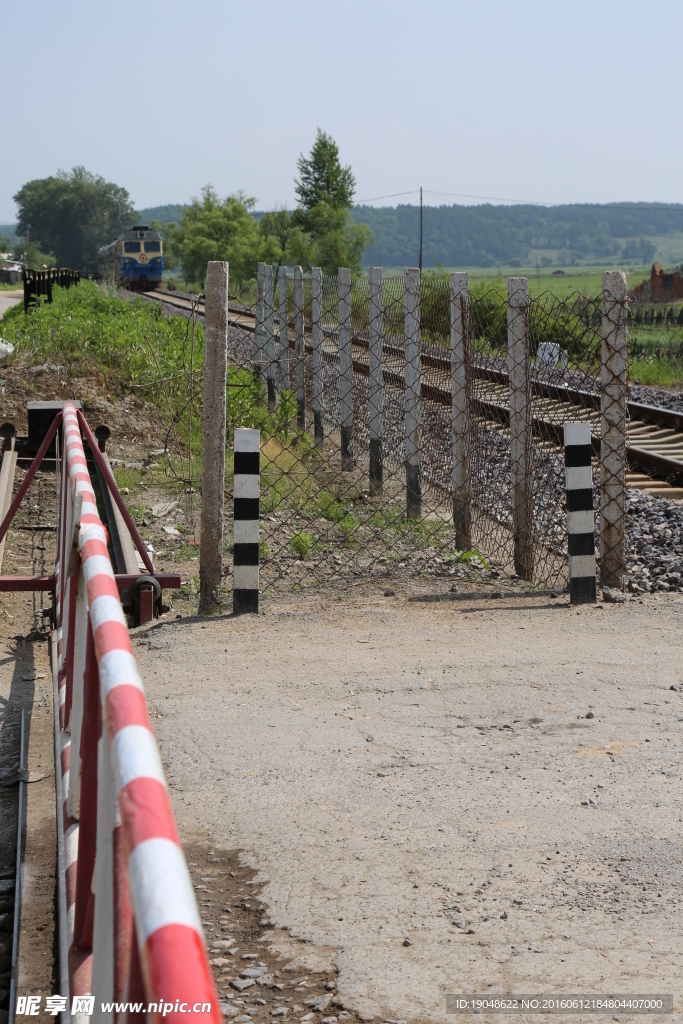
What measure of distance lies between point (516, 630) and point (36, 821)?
2.72 m

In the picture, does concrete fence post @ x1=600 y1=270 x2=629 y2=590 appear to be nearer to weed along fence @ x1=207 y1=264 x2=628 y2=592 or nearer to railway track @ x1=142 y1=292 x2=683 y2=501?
weed along fence @ x1=207 y1=264 x2=628 y2=592

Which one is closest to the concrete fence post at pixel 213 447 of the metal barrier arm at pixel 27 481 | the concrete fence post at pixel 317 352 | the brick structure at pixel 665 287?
the metal barrier arm at pixel 27 481

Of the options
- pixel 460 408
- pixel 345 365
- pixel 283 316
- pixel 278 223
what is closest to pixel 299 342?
pixel 283 316

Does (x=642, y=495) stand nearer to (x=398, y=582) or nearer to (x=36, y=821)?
(x=398, y=582)

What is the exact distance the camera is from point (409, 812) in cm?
334

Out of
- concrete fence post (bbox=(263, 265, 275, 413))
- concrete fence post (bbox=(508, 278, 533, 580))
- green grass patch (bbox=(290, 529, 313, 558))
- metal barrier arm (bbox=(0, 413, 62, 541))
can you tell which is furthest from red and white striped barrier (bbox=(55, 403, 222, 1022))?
concrete fence post (bbox=(263, 265, 275, 413))

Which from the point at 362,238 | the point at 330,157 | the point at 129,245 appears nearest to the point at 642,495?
the point at 129,245

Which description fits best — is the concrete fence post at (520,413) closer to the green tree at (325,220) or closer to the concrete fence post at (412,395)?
the concrete fence post at (412,395)

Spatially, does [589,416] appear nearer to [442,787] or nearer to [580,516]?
[580,516]

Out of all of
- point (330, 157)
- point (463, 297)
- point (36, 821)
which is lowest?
point (36, 821)

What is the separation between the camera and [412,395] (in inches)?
337

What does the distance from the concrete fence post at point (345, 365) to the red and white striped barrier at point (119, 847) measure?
25.2ft

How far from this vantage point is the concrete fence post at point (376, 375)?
30.2 ft

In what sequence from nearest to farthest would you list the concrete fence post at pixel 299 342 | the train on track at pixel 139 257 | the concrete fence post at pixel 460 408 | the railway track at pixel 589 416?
the concrete fence post at pixel 460 408 → the railway track at pixel 589 416 → the concrete fence post at pixel 299 342 → the train on track at pixel 139 257
